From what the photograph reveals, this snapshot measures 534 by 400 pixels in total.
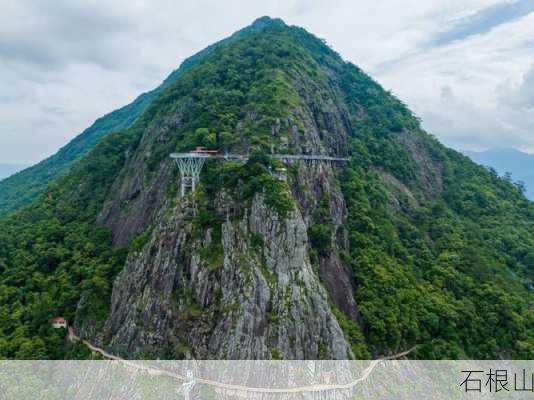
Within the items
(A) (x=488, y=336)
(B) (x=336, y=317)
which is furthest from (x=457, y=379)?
(B) (x=336, y=317)

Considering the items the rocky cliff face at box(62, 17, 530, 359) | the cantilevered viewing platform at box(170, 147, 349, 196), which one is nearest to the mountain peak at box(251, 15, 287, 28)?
A: the rocky cliff face at box(62, 17, 530, 359)

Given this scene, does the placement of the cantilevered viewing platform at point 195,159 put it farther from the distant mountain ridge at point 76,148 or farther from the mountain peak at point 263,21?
the mountain peak at point 263,21

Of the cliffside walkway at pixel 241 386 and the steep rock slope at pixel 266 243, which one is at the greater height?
the steep rock slope at pixel 266 243

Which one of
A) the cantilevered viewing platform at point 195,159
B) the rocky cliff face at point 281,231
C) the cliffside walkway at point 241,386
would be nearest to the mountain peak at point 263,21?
the rocky cliff face at point 281,231

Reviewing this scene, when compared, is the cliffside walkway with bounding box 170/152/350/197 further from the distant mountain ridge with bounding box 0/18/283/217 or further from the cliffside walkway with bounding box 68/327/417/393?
the distant mountain ridge with bounding box 0/18/283/217

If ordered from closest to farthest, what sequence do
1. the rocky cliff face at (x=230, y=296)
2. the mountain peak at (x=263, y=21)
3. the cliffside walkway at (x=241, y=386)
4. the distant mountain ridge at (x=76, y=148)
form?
the cliffside walkway at (x=241, y=386)
the rocky cliff face at (x=230, y=296)
the distant mountain ridge at (x=76, y=148)
the mountain peak at (x=263, y=21)

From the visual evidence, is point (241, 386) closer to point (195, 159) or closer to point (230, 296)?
point (230, 296)
